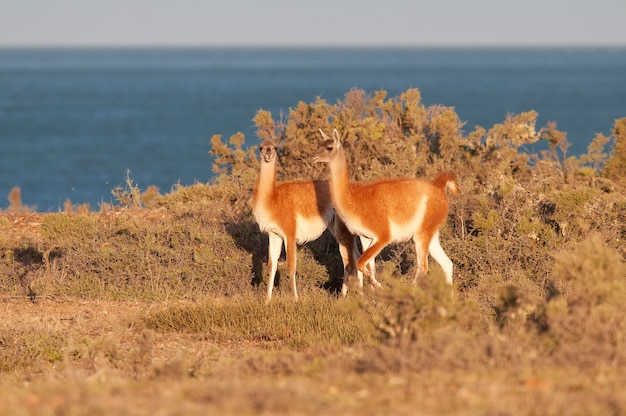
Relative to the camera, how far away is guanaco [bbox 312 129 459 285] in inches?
428

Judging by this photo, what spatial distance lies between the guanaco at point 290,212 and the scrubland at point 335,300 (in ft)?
2.04

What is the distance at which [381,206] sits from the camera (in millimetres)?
10898

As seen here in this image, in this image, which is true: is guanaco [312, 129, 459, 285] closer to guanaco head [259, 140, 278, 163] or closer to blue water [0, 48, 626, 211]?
guanaco head [259, 140, 278, 163]

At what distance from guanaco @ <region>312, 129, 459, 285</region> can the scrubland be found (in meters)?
0.56

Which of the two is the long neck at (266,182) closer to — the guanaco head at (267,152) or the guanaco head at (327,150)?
the guanaco head at (267,152)

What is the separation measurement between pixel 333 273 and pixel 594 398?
24.5 feet

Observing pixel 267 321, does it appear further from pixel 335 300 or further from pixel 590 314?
pixel 590 314

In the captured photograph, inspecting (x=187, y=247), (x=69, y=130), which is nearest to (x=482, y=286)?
(x=187, y=247)

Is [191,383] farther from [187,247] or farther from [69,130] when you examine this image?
[69,130]

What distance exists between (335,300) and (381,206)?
4.04ft

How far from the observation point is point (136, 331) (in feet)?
34.6

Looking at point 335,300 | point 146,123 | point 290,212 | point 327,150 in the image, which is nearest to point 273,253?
point 290,212

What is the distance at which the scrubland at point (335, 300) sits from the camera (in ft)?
19.5

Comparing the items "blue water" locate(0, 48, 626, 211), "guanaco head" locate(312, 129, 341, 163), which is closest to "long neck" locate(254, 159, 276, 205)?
"guanaco head" locate(312, 129, 341, 163)
